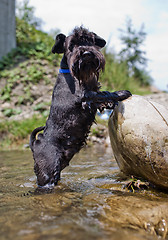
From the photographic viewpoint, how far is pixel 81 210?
7.37 feet

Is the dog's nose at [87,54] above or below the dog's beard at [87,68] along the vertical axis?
above

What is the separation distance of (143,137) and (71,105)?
106 cm

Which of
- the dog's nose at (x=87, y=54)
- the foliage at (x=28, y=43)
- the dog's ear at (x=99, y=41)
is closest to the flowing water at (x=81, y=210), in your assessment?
the dog's nose at (x=87, y=54)

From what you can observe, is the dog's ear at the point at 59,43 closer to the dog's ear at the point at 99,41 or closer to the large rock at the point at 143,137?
the dog's ear at the point at 99,41

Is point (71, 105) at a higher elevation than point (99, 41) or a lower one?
lower

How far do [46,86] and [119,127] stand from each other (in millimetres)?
7931

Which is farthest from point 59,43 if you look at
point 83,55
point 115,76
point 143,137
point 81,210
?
point 115,76

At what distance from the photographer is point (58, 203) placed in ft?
8.25

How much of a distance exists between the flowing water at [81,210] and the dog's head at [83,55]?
56.9 inches

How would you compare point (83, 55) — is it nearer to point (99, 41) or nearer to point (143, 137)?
point (99, 41)

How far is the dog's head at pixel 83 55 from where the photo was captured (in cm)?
314

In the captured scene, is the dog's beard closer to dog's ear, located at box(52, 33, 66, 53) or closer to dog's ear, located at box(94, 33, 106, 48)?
dog's ear, located at box(94, 33, 106, 48)

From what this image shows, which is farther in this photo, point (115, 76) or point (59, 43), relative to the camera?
point (115, 76)

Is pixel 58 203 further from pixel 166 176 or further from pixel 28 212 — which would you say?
pixel 166 176
